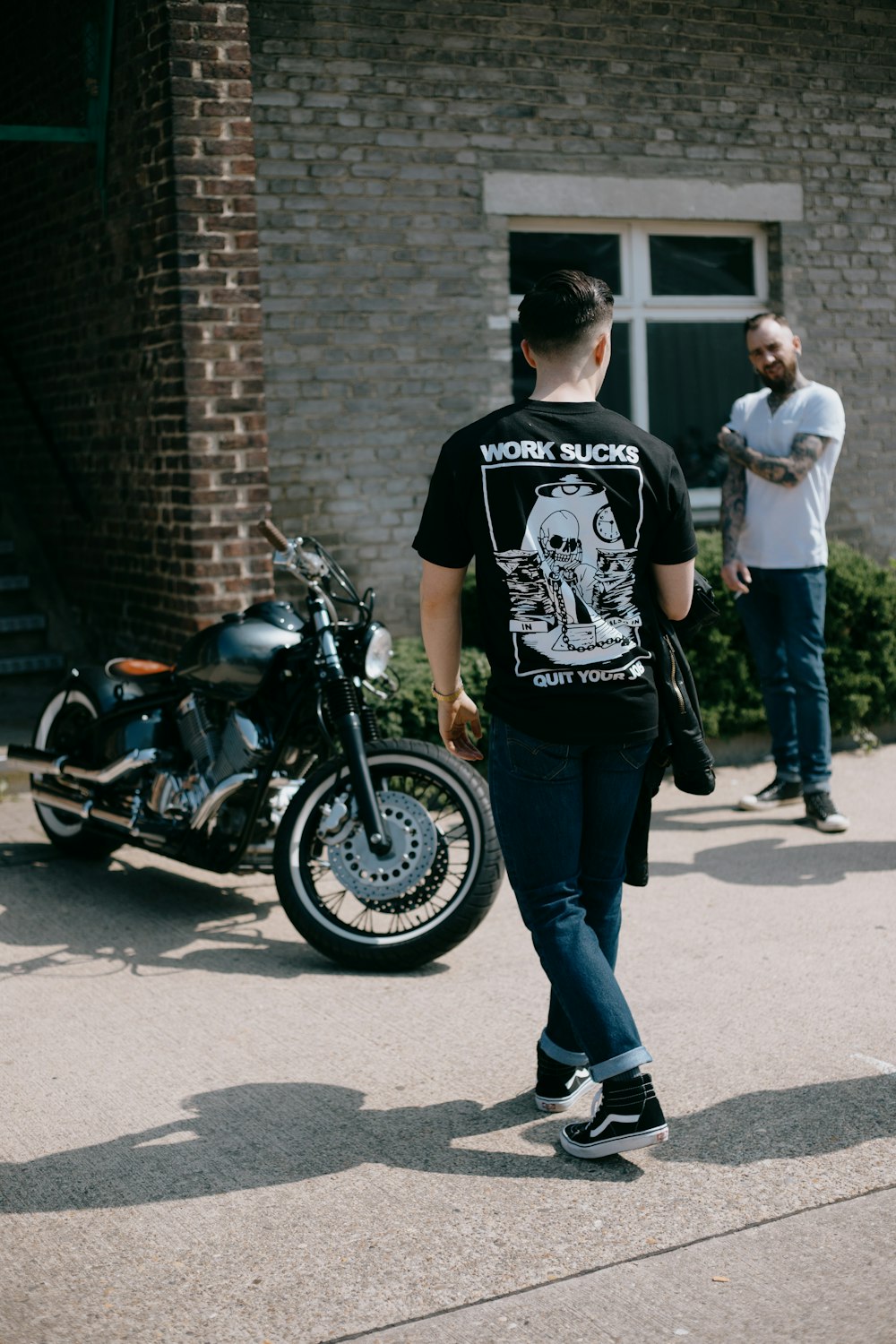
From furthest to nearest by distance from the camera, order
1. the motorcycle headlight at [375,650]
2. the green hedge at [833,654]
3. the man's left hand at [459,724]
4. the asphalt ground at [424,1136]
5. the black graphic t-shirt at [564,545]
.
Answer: the green hedge at [833,654] < the motorcycle headlight at [375,650] < the man's left hand at [459,724] < the black graphic t-shirt at [564,545] < the asphalt ground at [424,1136]

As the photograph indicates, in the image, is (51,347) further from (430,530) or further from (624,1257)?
(624,1257)

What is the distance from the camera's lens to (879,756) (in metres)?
8.62

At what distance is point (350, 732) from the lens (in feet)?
17.1

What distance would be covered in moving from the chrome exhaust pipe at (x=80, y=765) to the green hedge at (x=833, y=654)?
2024 millimetres

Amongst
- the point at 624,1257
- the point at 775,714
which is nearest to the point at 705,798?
the point at 775,714

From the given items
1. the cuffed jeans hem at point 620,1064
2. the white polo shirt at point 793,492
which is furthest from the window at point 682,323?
the cuffed jeans hem at point 620,1064

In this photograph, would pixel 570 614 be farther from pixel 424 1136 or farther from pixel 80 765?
pixel 80 765

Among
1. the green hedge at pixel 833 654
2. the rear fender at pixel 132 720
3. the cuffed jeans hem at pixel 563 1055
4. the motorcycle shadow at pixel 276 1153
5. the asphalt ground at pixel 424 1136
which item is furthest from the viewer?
the green hedge at pixel 833 654

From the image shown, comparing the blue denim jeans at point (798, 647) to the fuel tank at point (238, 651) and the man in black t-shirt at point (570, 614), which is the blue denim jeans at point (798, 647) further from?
the man in black t-shirt at point (570, 614)

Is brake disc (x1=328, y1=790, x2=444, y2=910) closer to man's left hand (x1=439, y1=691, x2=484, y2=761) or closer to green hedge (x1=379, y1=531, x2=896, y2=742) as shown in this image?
man's left hand (x1=439, y1=691, x2=484, y2=761)

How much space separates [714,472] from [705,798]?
10.2 feet

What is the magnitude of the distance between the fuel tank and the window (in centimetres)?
423

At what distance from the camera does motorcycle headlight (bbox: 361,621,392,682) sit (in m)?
5.44

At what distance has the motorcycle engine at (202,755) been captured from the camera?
5.60 meters
